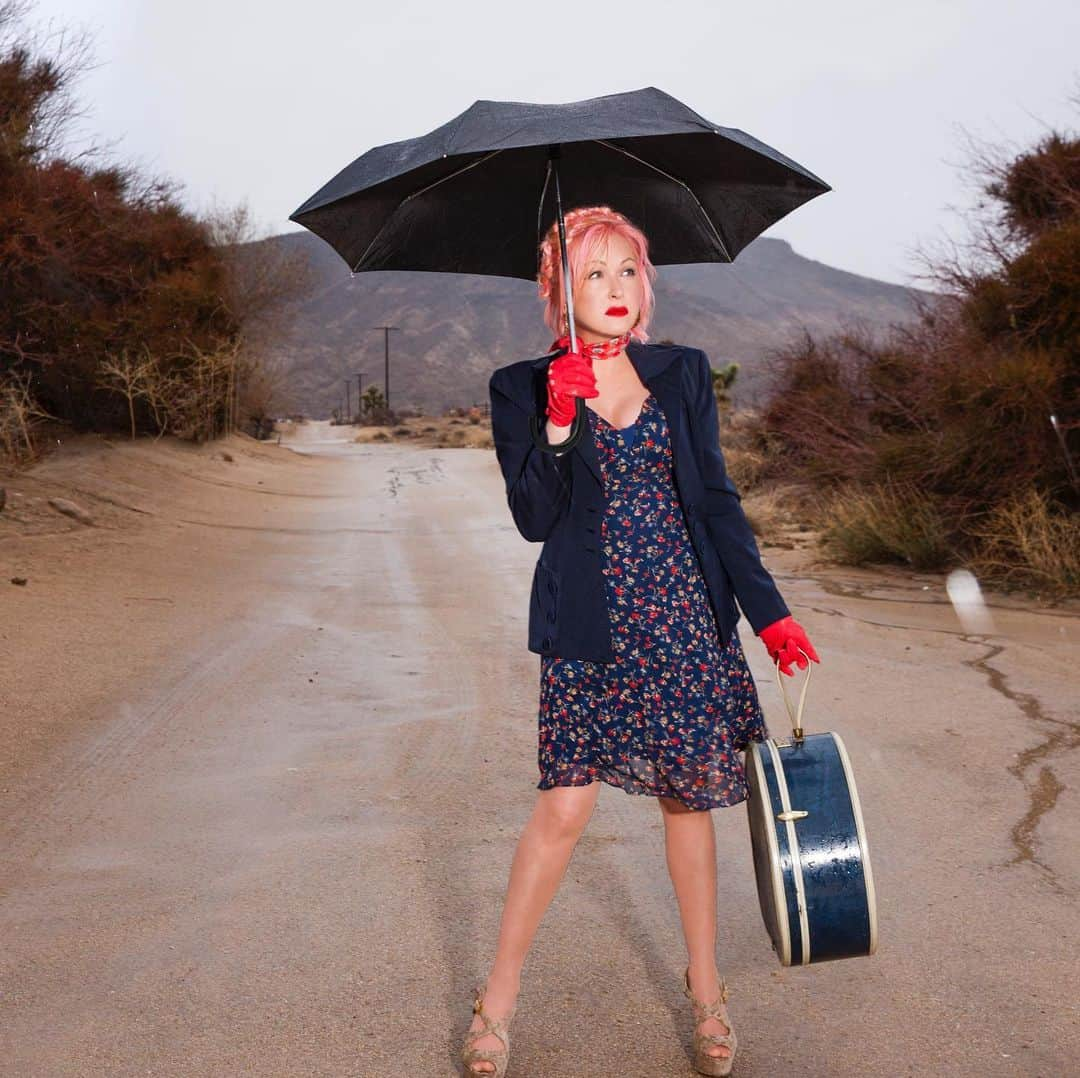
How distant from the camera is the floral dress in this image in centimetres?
282

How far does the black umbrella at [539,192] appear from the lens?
320 centimetres

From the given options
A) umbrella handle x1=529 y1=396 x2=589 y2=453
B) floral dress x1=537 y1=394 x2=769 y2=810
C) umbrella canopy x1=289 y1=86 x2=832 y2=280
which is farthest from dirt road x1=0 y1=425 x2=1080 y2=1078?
umbrella canopy x1=289 y1=86 x2=832 y2=280

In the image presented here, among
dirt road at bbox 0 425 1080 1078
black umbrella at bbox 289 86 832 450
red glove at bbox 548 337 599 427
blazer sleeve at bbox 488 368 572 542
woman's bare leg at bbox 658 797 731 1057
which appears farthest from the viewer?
black umbrella at bbox 289 86 832 450

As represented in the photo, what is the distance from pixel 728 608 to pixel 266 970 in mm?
1514

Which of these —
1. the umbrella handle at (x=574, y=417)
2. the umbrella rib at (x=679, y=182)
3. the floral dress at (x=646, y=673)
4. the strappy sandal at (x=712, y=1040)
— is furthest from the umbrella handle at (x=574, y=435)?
the strappy sandal at (x=712, y=1040)

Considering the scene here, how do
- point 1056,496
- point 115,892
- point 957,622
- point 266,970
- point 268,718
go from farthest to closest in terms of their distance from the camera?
point 1056,496
point 957,622
point 268,718
point 115,892
point 266,970

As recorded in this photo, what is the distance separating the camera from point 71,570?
10734mm

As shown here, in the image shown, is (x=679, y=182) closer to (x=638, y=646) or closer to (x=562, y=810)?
(x=638, y=646)

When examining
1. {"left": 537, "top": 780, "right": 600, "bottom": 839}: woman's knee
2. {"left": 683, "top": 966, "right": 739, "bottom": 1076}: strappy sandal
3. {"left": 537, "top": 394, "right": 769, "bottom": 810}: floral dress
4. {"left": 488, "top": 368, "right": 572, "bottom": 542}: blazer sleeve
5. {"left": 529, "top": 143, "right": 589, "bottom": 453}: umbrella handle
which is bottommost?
{"left": 683, "top": 966, "right": 739, "bottom": 1076}: strappy sandal

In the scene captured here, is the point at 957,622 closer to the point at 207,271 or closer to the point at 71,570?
the point at 71,570

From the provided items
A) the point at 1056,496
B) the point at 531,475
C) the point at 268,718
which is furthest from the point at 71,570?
the point at 531,475

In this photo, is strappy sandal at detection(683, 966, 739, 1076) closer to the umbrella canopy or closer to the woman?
the woman

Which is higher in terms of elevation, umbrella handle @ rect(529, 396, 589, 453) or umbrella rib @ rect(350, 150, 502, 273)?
umbrella rib @ rect(350, 150, 502, 273)

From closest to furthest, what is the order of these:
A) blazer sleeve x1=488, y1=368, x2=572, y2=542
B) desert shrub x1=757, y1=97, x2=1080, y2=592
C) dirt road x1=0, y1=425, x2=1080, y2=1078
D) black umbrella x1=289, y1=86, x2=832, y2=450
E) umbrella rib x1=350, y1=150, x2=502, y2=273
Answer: blazer sleeve x1=488, y1=368, x2=572, y2=542, dirt road x1=0, y1=425, x2=1080, y2=1078, black umbrella x1=289, y1=86, x2=832, y2=450, umbrella rib x1=350, y1=150, x2=502, y2=273, desert shrub x1=757, y1=97, x2=1080, y2=592
